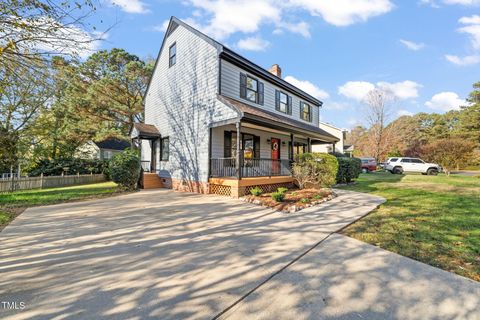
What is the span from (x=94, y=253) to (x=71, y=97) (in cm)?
2038

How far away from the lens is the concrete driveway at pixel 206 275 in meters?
2.29

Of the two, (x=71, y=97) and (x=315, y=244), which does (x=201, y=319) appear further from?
(x=71, y=97)

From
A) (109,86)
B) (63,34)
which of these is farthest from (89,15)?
(109,86)

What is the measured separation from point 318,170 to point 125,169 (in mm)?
10191

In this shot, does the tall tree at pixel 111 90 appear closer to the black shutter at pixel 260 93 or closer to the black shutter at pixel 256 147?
the black shutter at pixel 260 93

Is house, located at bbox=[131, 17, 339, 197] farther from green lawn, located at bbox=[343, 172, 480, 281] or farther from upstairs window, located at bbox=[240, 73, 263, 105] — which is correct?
green lawn, located at bbox=[343, 172, 480, 281]

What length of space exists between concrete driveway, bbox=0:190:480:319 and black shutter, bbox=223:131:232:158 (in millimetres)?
6367

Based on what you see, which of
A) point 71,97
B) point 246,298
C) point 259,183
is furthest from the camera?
point 71,97

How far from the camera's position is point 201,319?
83.1 inches

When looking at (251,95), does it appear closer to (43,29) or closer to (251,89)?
(251,89)

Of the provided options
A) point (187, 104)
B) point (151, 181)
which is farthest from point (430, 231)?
point (151, 181)

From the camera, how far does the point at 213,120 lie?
33.5 feet

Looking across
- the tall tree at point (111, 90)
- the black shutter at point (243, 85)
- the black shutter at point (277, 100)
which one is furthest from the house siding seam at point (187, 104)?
the tall tree at point (111, 90)

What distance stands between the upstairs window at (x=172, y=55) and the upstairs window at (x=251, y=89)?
4.95m
